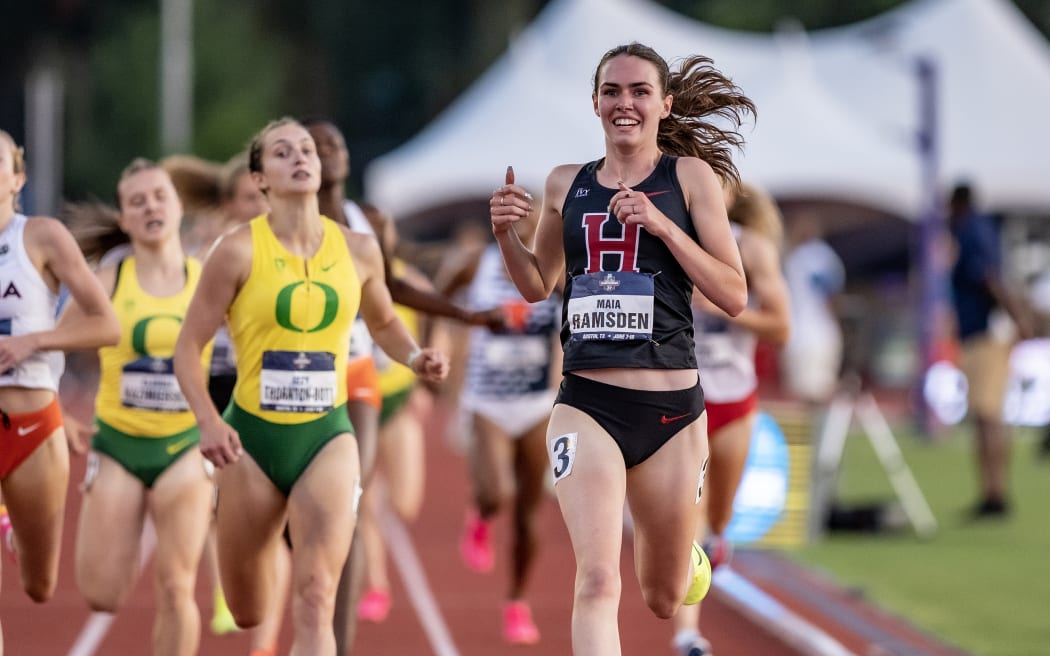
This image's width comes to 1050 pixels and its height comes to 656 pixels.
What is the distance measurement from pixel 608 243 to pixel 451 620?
189 inches

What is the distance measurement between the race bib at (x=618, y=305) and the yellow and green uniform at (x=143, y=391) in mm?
1978

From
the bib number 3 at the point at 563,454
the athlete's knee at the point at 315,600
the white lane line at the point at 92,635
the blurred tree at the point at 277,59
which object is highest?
the blurred tree at the point at 277,59

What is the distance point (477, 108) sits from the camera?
35.2 m

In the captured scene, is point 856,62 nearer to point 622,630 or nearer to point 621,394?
point 622,630

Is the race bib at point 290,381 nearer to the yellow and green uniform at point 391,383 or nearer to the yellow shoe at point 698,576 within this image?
the yellow shoe at point 698,576

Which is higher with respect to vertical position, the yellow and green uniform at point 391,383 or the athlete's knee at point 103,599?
the yellow and green uniform at point 391,383

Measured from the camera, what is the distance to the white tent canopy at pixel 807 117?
32156 millimetres

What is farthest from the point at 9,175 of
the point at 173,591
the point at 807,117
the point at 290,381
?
the point at 807,117

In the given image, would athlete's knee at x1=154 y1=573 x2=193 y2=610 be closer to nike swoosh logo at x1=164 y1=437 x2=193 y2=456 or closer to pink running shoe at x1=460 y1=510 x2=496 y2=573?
nike swoosh logo at x1=164 y1=437 x2=193 y2=456

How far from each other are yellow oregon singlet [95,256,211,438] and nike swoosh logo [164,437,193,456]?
49 millimetres

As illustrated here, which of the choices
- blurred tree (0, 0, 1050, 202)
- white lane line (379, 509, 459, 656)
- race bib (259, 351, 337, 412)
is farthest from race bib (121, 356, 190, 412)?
blurred tree (0, 0, 1050, 202)

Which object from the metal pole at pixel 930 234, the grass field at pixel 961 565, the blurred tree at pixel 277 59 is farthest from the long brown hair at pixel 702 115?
the blurred tree at pixel 277 59

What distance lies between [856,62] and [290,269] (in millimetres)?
33522

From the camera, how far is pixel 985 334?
14.4 meters
